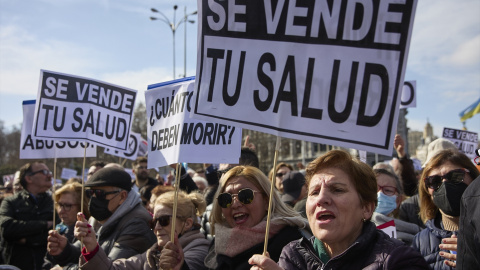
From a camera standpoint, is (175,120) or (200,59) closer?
(200,59)

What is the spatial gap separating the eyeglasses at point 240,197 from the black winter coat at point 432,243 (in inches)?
47.4

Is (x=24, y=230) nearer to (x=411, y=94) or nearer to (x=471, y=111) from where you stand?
(x=411, y=94)

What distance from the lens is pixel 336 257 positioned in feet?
7.48

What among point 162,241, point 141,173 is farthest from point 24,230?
point 162,241

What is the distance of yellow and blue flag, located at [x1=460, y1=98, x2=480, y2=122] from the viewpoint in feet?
45.2

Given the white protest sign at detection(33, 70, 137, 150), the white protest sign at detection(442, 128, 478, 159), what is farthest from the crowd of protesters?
the white protest sign at detection(442, 128, 478, 159)

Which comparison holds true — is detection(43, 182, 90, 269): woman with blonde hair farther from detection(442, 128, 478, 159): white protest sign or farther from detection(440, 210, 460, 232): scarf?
detection(442, 128, 478, 159): white protest sign

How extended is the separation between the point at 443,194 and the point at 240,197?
140 cm

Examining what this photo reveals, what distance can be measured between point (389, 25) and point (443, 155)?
1443mm

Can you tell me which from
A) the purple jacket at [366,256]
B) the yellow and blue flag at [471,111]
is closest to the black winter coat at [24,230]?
the purple jacket at [366,256]

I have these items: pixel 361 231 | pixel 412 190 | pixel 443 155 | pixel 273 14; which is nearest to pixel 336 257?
A: pixel 361 231

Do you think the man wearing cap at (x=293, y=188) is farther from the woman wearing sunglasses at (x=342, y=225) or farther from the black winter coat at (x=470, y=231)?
the black winter coat at (x=470, y=231)

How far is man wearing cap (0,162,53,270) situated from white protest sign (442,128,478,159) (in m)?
7.93

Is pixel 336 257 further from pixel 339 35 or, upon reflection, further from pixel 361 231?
pixel 339 35
